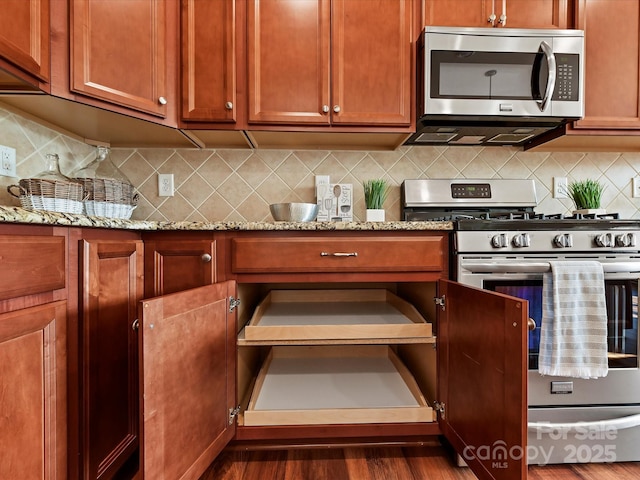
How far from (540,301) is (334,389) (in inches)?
34.8

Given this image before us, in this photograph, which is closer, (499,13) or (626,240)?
(626,240)

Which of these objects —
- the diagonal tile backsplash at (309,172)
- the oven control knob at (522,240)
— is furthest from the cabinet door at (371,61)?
the oven control knob at (522,240)

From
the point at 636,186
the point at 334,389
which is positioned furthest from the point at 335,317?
the point at 636,186

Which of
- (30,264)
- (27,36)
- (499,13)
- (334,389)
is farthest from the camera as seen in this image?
(499,13)

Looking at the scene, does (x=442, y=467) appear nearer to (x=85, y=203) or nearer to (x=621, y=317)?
(x=621, y=317)

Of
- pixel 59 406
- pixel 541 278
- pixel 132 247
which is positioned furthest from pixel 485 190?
pixel 59 406

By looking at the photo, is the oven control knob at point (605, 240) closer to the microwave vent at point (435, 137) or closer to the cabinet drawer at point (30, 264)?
the microwave vent at point (435, 137)

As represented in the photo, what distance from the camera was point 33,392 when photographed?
78 cm

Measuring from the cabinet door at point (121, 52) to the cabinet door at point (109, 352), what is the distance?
1.97ft

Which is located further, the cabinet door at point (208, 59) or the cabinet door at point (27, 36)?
the cabinet door at point (208, 59)

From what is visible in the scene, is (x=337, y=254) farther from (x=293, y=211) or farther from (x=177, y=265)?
(x=177, y=265)

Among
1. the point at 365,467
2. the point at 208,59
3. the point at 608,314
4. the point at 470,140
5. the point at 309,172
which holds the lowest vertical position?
the point at 365,467

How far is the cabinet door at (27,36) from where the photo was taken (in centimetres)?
95

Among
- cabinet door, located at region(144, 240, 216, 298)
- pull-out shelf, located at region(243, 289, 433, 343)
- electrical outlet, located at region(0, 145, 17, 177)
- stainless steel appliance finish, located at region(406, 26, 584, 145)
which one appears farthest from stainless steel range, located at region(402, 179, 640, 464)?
electrical outlet, located at region(0, 145, 17, 177)
